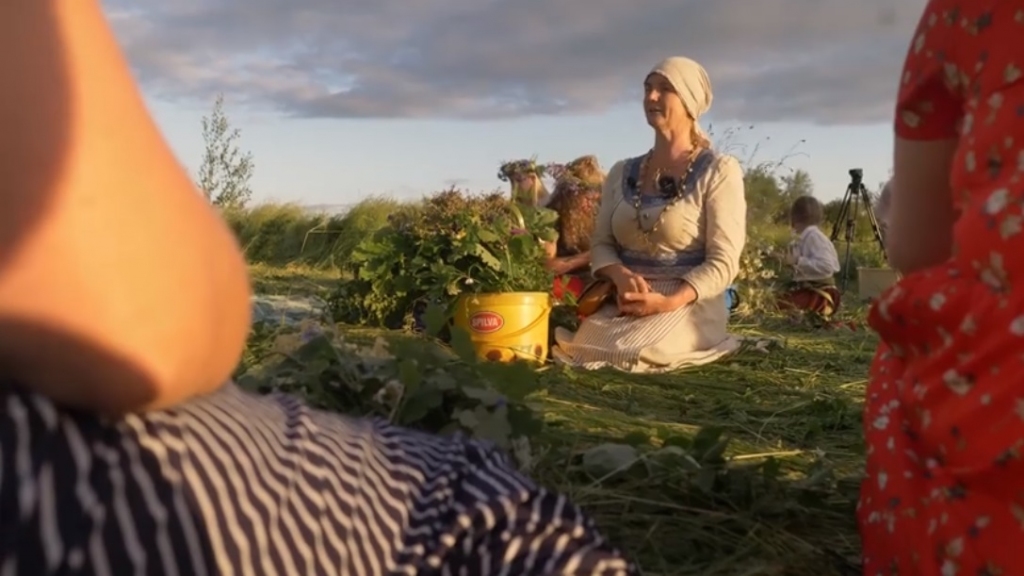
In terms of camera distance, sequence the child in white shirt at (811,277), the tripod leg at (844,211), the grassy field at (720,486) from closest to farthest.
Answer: the grassy field at (720,486), the child in white shirt at (811,277), the tripod leg at (844,211)

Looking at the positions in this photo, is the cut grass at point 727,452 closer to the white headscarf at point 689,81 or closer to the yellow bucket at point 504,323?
the yellow bucket at point 504,323

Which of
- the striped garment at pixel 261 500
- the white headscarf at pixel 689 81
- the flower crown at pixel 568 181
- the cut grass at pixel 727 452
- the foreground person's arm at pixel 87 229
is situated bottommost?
the cut grass at pixel 727 452

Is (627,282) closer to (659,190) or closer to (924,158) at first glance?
(659,190)

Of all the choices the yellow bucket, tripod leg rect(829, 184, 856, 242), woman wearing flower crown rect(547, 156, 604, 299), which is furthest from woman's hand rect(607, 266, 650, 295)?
tripod leg rect(829, 184, 856, 242)

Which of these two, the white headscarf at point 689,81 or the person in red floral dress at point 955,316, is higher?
the white headscarf at point 689,81

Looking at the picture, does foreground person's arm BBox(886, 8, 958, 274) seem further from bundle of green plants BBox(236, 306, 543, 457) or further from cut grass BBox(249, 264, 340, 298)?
cut grass BBox(249, 264, 340, 298)

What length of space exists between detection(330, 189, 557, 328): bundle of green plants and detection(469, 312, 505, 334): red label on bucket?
4.8 inches

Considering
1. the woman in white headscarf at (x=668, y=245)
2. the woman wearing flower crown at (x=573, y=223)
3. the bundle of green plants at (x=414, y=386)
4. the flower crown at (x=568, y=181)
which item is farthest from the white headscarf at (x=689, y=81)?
the bundle of green plants at (x=414, y=386)

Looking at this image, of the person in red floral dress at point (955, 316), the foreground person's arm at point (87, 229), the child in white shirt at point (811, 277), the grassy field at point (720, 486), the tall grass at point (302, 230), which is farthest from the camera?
the tall grass at point (302, 230)

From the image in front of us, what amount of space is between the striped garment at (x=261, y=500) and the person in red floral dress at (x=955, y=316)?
1.31 feet

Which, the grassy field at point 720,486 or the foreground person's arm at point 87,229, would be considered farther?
the grassy field at point 720,486

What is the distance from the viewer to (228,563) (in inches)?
23.1

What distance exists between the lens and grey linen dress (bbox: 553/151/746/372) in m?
3.59

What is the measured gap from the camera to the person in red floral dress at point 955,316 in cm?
93
